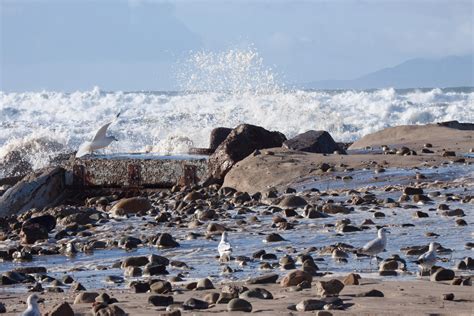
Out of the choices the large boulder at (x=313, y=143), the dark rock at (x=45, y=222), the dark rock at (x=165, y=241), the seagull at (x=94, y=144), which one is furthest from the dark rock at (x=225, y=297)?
the seagull at (x=94, y=144)

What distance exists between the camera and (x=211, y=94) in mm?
44062

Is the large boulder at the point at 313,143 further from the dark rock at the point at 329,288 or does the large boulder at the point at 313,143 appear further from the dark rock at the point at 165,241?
the dark rock at the point at 329,288

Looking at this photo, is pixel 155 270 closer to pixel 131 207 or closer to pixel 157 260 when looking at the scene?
pixel 157 260

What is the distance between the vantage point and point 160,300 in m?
5.25

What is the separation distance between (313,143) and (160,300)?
7900 millimetres

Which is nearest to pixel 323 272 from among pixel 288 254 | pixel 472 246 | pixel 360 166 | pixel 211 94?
pixel 288 254

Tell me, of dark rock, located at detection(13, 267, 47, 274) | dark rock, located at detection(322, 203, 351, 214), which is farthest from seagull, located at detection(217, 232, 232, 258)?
dark rock, located at detection(322, 203, 351, 214)

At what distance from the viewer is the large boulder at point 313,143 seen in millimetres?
12820

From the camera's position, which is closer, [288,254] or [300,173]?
[288,254]

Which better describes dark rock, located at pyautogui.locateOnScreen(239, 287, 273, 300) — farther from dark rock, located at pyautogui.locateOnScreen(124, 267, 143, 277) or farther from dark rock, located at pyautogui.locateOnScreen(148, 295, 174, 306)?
dark rock, located at pyautogui.locateOnScreen(124, 267, 143, 277)

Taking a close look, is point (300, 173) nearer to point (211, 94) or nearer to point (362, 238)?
point (362, 238)

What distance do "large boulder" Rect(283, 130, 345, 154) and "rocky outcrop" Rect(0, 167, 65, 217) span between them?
2838mm

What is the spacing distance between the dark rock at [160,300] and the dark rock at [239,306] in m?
0.37

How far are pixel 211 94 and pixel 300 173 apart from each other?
3303 cm
